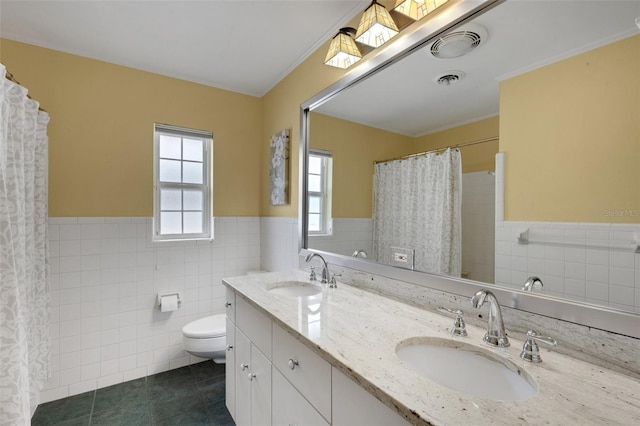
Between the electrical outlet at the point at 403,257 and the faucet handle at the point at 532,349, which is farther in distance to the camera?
the electrical outlet at the point at 403,257

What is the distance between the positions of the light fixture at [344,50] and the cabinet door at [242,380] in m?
1.69

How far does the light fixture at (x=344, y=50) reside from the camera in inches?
65.0

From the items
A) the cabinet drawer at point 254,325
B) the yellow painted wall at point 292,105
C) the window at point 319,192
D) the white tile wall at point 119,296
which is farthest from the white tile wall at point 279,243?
the cabinet drawer at point 254,325

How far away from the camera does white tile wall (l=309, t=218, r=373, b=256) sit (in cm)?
169

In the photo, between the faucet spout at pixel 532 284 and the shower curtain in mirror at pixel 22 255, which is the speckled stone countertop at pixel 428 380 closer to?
the faucet spout at pixel 532 284

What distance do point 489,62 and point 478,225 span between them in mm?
640

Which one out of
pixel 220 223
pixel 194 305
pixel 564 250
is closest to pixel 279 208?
pixel 220 223

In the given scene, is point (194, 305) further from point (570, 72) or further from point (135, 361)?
point (570, 72)

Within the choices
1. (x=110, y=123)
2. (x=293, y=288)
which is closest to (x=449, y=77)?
(x=293, y=288)

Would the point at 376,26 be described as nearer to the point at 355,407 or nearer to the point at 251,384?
the point at 355,407

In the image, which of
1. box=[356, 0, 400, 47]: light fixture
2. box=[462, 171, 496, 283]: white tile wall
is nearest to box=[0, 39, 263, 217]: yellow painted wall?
box=[356, 0, 400, 47]: light fixture

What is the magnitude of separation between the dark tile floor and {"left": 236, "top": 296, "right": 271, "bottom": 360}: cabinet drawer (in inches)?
30.6

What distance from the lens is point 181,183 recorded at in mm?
2654

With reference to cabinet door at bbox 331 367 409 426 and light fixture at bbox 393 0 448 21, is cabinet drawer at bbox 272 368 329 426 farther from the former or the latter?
light fixture at bbox 393 0 448 21
